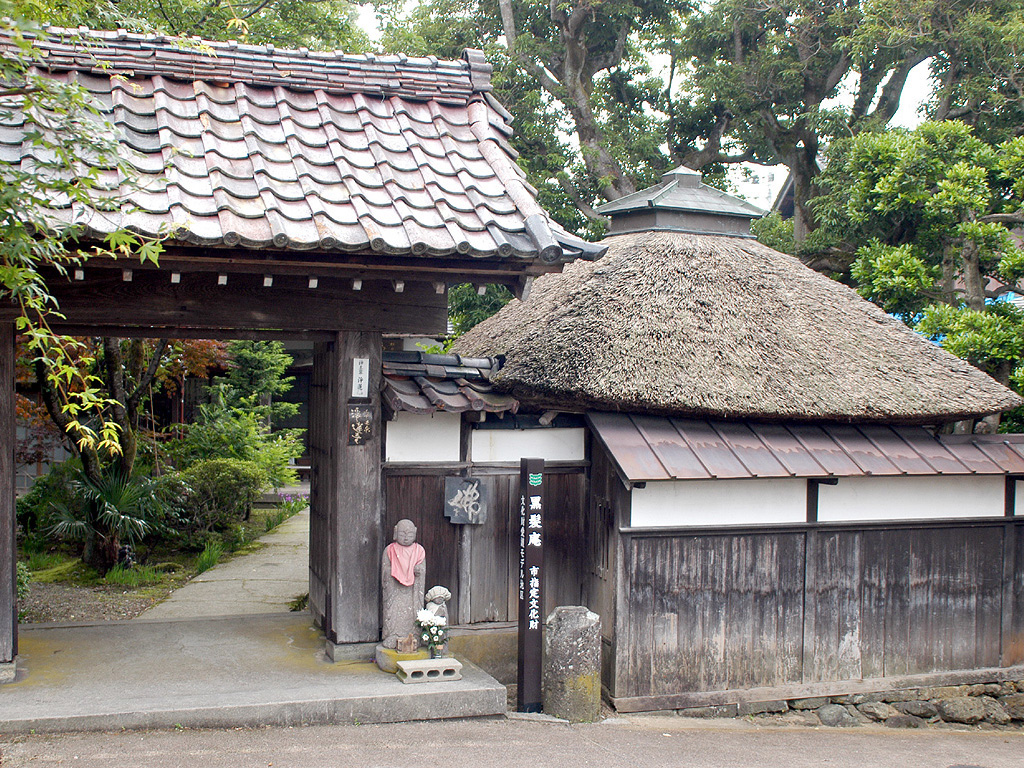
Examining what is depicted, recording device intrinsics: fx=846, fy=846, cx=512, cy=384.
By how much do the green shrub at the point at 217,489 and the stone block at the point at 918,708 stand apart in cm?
949

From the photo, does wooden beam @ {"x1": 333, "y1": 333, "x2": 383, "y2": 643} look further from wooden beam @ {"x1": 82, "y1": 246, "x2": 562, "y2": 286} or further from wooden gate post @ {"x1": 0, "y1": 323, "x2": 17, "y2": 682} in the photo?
wooden gate post @ {"x1": 0, "y1": 323, "x2": 17, "y2": 682}

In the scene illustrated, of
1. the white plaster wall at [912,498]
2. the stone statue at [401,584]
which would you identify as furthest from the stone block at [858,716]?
the stone statue at [401,584]

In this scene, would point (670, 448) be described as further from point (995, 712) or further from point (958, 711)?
point (995, 712)

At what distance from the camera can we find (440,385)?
23.1 feet

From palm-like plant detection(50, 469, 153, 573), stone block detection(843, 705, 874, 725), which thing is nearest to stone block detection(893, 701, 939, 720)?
stone block detection(843, 705, 874, 725)

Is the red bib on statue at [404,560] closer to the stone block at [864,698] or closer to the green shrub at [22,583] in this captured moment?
the stone block at [864,698]

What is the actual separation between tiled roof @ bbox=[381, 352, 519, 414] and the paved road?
2.34 meters

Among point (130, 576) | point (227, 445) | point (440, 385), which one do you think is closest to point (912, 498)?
point (440, 385)

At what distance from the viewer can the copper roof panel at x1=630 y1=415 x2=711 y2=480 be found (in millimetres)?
6700

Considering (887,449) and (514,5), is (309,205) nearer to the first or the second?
(887,449)

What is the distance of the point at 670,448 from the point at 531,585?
5.22 feet

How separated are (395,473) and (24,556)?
24.2 feet

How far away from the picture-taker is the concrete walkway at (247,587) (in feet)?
30.4

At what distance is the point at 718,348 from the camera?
751 centimetres
